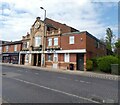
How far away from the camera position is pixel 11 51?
51844 mm

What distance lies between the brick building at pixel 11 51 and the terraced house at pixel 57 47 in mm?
2425

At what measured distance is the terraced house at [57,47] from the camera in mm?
32906

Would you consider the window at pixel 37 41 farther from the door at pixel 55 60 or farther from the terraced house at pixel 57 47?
the door at pixel 55 60

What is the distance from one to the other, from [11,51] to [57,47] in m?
19.9

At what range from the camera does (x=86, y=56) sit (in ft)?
105

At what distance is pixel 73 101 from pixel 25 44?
38.4 m

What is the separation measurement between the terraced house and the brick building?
95.5 inches

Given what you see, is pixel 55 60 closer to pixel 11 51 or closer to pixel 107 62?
pixel 107 62

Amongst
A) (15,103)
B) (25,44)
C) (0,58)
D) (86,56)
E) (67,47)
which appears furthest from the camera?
(0,58)

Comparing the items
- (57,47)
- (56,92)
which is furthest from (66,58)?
(56,92)

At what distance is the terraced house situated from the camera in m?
32.9

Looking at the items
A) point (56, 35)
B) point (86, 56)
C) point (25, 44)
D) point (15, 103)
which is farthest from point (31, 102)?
point (25, 44)

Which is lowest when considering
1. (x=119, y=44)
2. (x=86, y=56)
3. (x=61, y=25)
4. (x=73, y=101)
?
(x=73, y=101)

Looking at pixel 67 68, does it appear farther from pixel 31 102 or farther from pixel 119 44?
pixel 31 102
